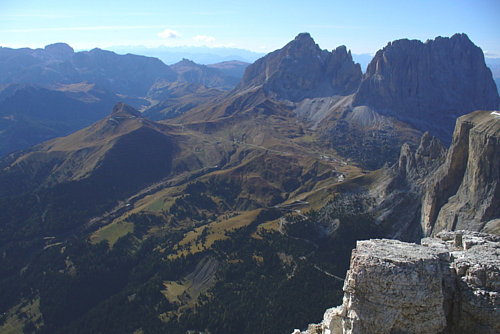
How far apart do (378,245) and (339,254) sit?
134 metres

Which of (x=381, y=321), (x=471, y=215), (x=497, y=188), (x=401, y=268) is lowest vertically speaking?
(x=471, y=215)

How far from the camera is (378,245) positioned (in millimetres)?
32156

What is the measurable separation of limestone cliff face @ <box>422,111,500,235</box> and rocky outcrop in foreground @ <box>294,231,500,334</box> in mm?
91481

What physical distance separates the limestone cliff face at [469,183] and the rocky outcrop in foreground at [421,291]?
300ft

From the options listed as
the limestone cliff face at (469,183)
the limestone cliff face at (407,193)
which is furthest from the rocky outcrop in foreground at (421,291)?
the limestone cliff face at (407,193)

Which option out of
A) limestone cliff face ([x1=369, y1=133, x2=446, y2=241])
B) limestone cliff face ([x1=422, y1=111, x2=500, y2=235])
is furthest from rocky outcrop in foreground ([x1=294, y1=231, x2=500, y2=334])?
limestone cliff face ([x1=369, y1=133, x2=446, y2=241])

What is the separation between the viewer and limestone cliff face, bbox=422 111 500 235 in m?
119

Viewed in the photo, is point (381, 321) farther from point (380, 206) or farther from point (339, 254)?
point (380, 206)

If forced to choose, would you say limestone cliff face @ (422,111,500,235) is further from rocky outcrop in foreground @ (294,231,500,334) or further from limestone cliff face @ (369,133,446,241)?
rocky outcrop in foreground @ (294,231,500,334)

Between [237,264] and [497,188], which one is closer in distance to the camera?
[497,188]

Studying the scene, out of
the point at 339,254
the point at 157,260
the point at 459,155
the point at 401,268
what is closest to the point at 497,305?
the point at 401,268

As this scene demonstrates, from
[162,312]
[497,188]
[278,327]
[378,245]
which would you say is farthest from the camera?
[162,312]

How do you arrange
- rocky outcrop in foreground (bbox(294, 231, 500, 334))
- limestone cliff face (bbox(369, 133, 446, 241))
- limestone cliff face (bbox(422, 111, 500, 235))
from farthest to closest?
limestone cliff face (bbox(369, 133, 446, 241)) < limestone cliff face (bbox(422, 111, 500, 235)) < rocky outcrop in foreground (bbox(294, 231, 500, 334))

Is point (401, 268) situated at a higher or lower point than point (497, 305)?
higher
